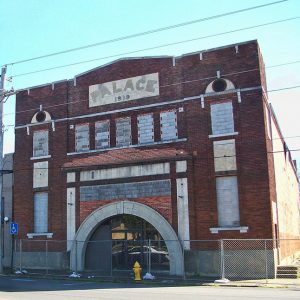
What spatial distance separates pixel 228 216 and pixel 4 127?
13520 millimetres

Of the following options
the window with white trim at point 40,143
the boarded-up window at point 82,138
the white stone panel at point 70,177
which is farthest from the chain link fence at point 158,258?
the boarded-up window at point 82,138

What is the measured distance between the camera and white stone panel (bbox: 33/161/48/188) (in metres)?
29.4

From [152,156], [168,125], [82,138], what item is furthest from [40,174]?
[168,125]

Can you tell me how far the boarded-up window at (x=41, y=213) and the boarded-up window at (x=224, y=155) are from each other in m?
11.2

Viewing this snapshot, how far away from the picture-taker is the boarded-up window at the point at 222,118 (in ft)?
80.8

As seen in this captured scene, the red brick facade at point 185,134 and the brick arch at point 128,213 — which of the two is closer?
the red brick facade at point 185,134

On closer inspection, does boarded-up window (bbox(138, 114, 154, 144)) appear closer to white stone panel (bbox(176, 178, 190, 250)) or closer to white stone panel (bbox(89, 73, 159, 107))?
white stone panel (bbox(89, 73, 159, 107))

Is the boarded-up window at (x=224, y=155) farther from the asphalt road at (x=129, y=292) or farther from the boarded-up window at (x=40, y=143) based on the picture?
the boarded-up window at (x=40, y=143)

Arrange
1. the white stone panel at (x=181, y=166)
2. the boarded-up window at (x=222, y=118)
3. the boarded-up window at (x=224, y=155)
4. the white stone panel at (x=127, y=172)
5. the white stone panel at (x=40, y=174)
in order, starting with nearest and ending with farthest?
the boarded-up window at (x=224, y=155) < the boarded-up window at (x=222, y=118) < the white stone panel at (x=181, y=166) < the white stone panel at (x=127, y=172) < the white stone panel at (x=40, y=174)

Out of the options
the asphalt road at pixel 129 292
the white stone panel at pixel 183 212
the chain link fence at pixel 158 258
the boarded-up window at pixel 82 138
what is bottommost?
the asphalt road at pixel 129 292

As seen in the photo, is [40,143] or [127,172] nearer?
[127,172]

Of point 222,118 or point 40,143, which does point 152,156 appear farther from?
point 40,143

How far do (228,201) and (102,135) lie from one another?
8555 mm

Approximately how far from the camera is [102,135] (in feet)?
91.9
